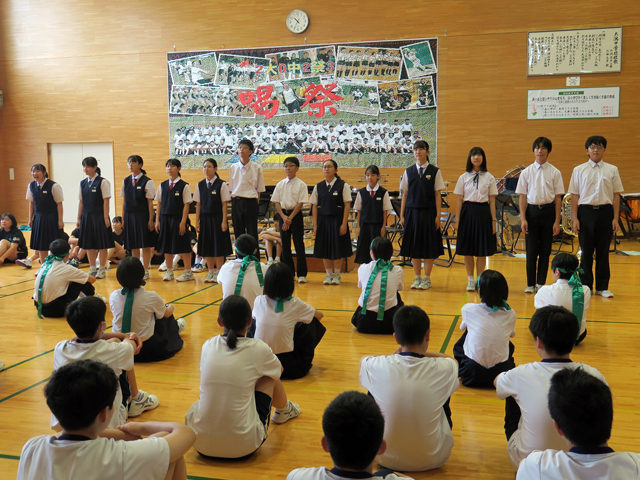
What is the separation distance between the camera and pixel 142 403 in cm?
286

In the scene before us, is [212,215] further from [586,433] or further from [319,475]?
[586,433]

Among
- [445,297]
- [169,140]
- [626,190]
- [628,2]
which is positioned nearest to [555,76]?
[628,2]

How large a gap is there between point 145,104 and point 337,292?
7.47m

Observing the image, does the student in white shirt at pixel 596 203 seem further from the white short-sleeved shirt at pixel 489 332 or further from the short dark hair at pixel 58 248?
the short dark hair at pixel 58 248

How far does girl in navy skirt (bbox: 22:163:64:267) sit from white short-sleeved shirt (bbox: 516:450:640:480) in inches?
249

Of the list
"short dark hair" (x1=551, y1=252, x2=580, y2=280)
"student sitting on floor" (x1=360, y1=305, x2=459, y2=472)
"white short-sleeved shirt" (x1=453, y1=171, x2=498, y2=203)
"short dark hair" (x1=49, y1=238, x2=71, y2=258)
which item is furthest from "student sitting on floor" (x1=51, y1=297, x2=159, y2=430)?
"white short-sleeved shirt" (x1=453, y1=171, x2=498, y2=203)

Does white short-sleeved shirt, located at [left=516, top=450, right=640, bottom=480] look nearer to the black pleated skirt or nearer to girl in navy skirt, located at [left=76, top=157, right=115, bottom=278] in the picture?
the black pleated skirt

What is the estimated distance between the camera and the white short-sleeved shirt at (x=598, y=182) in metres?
5.05

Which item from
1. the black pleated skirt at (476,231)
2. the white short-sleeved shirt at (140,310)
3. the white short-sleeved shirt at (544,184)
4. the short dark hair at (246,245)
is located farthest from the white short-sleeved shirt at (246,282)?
the white short-sleeved shirt at (544,184)

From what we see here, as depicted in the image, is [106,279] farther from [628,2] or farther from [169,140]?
[628,2]

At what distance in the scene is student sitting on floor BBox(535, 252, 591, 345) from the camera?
11.8 ft

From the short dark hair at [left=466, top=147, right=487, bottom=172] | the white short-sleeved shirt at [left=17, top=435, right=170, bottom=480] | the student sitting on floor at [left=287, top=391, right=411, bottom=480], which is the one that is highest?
the short dark hair at [left=466, top=147, right=487, bottom=172]

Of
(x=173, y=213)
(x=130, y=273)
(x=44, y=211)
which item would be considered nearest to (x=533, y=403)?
(x=130, y=273)

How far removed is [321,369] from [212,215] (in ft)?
10.8
